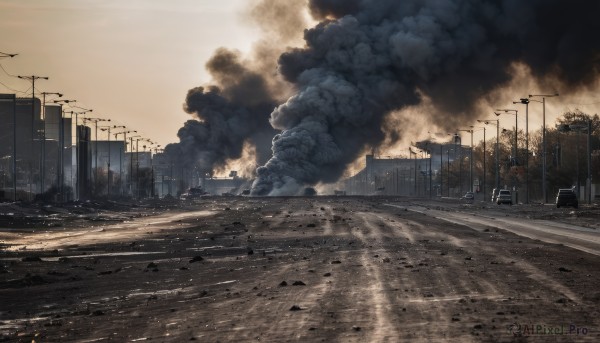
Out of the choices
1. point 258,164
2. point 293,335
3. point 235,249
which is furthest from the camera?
point 258,164

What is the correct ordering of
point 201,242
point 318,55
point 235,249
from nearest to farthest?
point 235,249 < point 201,242 < point 318,55

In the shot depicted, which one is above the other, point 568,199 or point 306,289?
point 568,199

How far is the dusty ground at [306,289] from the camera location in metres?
18.7

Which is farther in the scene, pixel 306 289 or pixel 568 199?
pixel 568 199

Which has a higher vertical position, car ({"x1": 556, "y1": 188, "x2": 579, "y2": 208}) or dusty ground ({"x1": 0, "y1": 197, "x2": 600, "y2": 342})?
car ({"x1": 556, "y1": 188, "x2": 579, "y2": 208})

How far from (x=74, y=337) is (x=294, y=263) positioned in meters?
17.6

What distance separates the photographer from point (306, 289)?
2602 centimetres

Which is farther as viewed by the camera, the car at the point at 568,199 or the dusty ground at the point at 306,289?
the car at the point at 568,199

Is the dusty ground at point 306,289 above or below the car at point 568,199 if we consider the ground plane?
below

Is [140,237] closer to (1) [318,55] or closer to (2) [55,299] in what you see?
(2) [55,299]

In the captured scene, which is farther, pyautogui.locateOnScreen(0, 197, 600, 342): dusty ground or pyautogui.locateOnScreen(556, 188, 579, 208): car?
pyautogui.locateOnScreen(556, 188, 579, 208): car

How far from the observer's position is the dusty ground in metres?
18.7

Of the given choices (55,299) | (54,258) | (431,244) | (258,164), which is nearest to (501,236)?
(431,244)

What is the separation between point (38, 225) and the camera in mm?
75875
